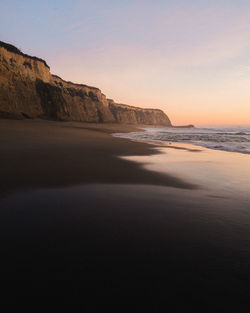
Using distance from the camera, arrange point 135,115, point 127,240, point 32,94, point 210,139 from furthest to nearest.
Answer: point 135,115 → point 32,94 → point 210,139 → point 127,240

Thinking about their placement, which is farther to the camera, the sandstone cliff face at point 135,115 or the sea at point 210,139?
the sandstone cliff face at point 135,115

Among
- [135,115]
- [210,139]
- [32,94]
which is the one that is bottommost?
[210,139]

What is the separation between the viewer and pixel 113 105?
8806cm

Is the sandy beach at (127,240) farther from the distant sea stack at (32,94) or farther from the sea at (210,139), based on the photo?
the distant sea stack at (32,94)

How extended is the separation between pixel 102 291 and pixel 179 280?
485 millimetres

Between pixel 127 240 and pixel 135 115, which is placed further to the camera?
pixel 135 115

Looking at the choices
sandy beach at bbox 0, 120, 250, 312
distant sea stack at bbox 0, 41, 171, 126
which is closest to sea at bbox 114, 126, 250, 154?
sandy beach at bbox 0, 120, 250, 312

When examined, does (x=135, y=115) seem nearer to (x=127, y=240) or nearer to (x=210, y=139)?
(x=210, y=139)

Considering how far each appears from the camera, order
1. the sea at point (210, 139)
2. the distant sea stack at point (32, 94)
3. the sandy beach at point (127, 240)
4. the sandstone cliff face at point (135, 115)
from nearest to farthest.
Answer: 1. the sandy beach at point (127, 240)
2. the sea at point (210, 139)
3. the distant sea stack at point (32, 94)
4. the sandstone cliff face at point (135, 115)

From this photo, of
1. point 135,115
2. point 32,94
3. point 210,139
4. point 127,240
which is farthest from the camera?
point 135,115

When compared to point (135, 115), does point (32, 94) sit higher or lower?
lower

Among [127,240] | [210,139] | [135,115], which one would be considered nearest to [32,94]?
[210,139]

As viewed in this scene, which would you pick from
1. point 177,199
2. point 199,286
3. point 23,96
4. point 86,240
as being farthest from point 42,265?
point 23,96

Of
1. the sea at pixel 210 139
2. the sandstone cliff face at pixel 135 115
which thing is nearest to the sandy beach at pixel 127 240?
the sea at pixel 210 139
